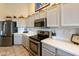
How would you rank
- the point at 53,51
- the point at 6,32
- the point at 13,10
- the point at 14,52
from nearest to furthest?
the point at 53,51, the point at 14,52, the point at 6,32, the point at 13,10

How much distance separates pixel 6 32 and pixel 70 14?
7.19 meters

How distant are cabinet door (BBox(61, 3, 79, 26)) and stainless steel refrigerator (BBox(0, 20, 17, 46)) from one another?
272 inches

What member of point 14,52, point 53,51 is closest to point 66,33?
point 53,51

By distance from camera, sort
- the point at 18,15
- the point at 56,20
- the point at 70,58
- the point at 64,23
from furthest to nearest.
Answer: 1. the point at 18,15
2. the point at 56,20
3. the point at 64,23
4. the point at 70,58

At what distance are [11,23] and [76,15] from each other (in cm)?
732

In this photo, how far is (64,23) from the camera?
10.6ft

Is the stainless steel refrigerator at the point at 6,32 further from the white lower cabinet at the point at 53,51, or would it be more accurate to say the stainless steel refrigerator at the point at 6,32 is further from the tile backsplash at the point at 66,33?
the white lower cabinet at the point at 53,51

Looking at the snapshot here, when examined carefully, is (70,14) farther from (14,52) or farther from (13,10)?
(13,10)

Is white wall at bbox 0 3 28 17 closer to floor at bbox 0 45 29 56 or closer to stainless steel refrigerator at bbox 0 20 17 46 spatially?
stainless steel refrigerator at bbox 0 20 17 46

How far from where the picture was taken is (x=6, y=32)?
9781 mm

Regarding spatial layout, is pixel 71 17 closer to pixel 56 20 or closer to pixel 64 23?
pixel 64 23

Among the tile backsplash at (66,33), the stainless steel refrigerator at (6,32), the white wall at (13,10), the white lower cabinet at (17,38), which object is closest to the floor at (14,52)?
the stainless steel refrigerator at (6,32)

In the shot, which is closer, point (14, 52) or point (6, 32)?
point (14, 52)

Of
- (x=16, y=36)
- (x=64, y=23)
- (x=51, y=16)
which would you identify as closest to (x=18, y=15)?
(x=16, y=36)
